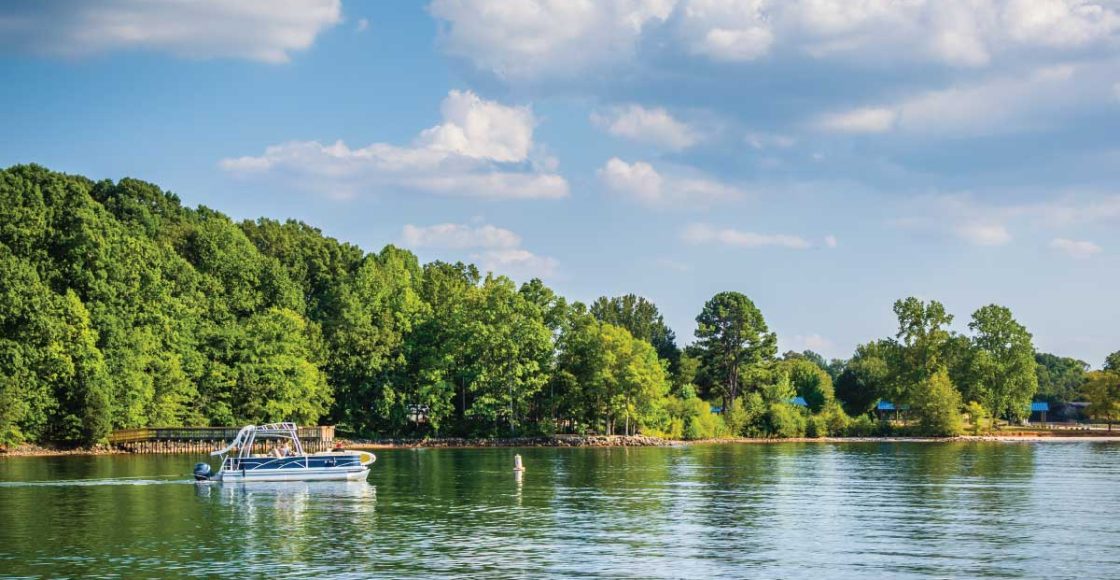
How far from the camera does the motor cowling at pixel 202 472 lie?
67.4m

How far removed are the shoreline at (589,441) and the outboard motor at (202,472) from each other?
3511 centimetres

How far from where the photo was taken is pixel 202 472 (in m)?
67.6

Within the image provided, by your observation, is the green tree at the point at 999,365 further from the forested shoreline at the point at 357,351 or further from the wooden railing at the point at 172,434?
the wooden railing at the point at 172,434

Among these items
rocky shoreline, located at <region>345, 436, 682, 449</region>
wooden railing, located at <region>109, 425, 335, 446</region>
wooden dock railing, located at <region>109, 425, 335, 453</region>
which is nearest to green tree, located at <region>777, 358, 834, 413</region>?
rocky shoreline, located at <region>345, 436, 682, 449</region>

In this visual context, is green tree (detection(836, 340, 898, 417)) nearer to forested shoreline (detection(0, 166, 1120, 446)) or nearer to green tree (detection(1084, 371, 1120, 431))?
forested shoreline (detection(0, 166, 1120, 446))

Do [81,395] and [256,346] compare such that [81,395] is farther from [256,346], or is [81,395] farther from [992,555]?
[992,555]

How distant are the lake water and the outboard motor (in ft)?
3.10

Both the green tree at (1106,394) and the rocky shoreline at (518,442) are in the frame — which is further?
the green tree at (1106,394)

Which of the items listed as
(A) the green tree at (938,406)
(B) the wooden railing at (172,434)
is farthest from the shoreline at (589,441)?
(A) the green tree at (938,406)

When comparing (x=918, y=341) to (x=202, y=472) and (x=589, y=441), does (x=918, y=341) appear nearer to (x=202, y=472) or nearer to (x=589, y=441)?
(x=589, y=441)

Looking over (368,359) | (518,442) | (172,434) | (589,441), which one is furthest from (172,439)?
(589,441)

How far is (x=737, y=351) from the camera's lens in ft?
543

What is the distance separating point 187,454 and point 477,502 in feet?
183

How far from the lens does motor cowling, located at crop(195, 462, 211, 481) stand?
221 feet
